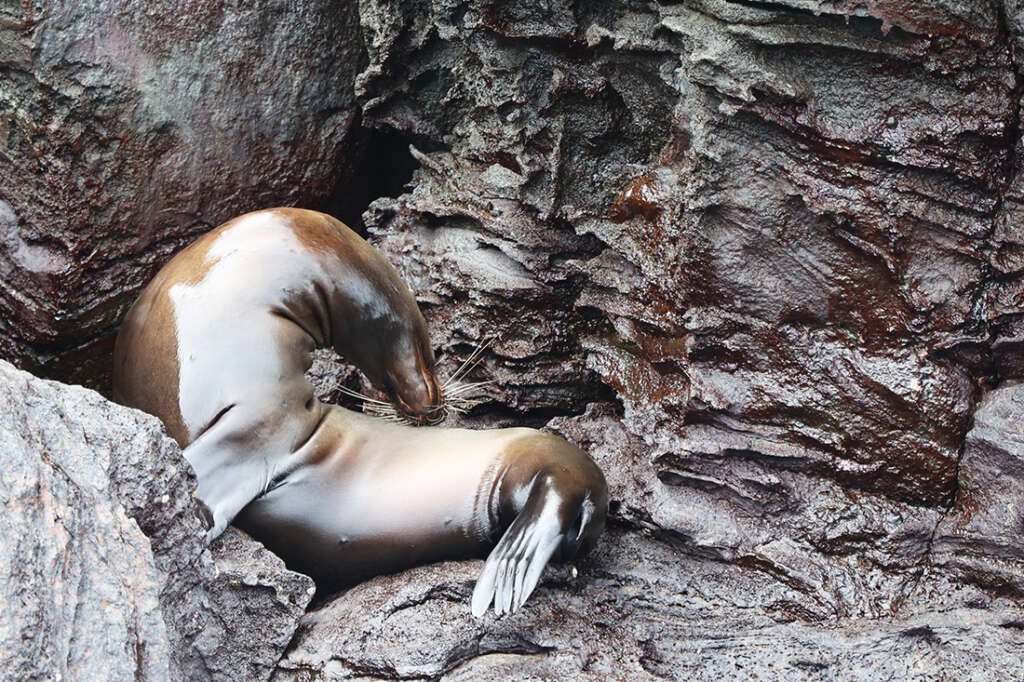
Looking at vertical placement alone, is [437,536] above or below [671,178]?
below

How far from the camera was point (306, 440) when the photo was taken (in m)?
3.88

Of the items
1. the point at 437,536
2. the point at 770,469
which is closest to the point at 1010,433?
the point at 770,469

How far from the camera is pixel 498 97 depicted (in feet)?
15.0

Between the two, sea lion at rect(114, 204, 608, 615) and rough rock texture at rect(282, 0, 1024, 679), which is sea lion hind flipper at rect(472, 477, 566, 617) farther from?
rough rock texture at rect(282, 0, 1024, 679)

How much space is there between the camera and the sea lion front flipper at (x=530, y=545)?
328 cm

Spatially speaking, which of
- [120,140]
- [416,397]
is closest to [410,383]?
[416,397]

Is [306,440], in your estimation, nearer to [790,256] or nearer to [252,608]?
[252,608]

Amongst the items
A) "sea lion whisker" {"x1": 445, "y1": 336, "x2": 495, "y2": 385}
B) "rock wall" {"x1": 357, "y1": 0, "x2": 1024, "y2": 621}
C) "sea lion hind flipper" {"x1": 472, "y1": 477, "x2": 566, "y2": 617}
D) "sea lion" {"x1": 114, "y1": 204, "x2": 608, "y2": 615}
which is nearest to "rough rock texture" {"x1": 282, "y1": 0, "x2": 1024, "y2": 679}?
"rock wall" {"x1": 357, "y1": 0, "x2": 1024, "y2": 621}

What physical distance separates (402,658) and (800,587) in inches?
51.2

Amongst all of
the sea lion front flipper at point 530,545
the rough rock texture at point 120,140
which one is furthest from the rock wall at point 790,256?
the rough rock texture at point 120,140

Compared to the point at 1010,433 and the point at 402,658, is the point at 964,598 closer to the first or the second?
the point at 1010,433

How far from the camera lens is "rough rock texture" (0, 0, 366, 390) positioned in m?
4.61

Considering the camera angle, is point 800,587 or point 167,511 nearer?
point 167,511

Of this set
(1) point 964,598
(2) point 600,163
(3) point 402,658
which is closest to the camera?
(3) point 402,658
